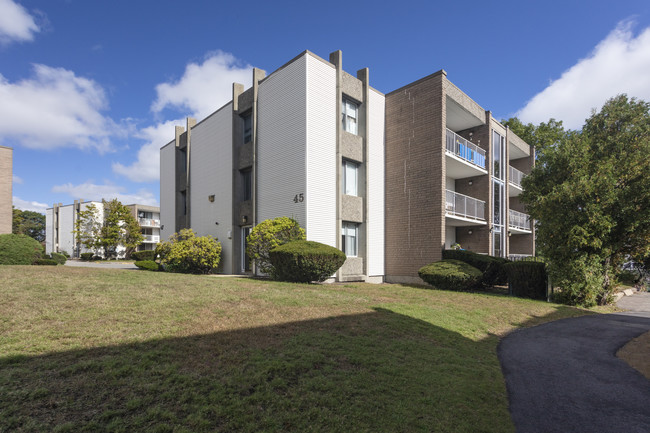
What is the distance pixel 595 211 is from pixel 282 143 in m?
11.7

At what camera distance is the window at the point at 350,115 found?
1602cm

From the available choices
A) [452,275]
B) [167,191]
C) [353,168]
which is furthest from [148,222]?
[452,275]

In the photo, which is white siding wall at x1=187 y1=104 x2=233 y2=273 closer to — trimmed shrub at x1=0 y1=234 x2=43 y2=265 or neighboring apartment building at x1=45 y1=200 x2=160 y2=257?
trimmed shrub at x1=0 y1=234 x2=43 y2=265

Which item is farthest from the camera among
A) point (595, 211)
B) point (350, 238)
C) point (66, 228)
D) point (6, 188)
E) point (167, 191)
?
point (66, 228)

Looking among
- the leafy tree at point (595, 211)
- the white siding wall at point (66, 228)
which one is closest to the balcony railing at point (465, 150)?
the leafy tree at point (595, 211)

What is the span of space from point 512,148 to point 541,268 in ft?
47.5

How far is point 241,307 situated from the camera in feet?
24.1

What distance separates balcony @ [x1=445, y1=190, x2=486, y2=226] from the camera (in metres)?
16.4

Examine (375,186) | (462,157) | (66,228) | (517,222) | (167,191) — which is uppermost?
(462,157)

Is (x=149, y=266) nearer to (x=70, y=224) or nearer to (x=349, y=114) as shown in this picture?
(x=349, y=114)

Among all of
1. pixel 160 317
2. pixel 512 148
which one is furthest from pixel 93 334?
pixel 512 148

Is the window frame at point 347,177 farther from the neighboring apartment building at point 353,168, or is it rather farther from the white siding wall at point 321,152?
the white siding wall at point 321,152

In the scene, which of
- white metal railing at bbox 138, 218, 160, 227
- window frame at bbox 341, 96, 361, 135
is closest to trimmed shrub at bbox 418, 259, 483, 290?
window frame at bbox 341, 96, 361, 135

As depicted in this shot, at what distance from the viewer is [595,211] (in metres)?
11.1
